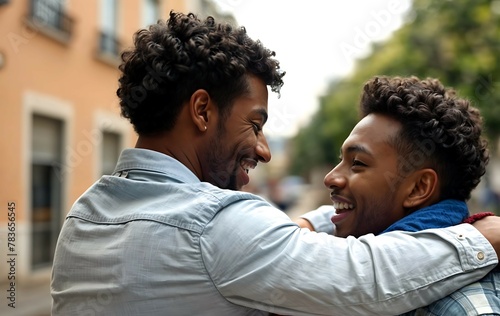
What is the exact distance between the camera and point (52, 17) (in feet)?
32.7

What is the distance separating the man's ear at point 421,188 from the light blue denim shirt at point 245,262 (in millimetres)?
294

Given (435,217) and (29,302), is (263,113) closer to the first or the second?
(435,217)

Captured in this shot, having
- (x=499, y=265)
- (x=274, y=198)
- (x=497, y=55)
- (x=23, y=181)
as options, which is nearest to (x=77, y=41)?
(x=23, y=181)

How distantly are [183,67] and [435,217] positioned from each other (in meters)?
0.77

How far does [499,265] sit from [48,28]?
367 inches

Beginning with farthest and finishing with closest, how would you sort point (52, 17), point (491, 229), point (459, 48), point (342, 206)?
point (459, 48) < point (52, 17) < point (342, 206) < point (491, 229)

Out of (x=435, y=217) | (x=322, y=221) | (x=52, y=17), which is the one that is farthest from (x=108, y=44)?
(x=435, y=217)

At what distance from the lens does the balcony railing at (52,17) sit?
942 cm

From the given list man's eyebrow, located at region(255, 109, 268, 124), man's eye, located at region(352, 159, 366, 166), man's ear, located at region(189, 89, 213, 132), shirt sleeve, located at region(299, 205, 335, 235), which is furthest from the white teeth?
man's ear, located at region(189, 89, 213, 132)

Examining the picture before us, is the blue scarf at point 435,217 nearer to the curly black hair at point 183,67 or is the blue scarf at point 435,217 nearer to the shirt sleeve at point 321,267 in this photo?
the shirt sleeve at point 321,267

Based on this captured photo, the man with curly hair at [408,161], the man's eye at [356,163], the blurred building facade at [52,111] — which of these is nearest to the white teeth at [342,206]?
the man with curly hair at [408,161]

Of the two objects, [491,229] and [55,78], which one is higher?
[55,78]

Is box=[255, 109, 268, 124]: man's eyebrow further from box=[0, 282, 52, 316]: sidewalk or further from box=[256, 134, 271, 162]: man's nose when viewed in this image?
box=[0, 282, 52, 316]: sidewalk

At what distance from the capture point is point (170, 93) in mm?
1628
